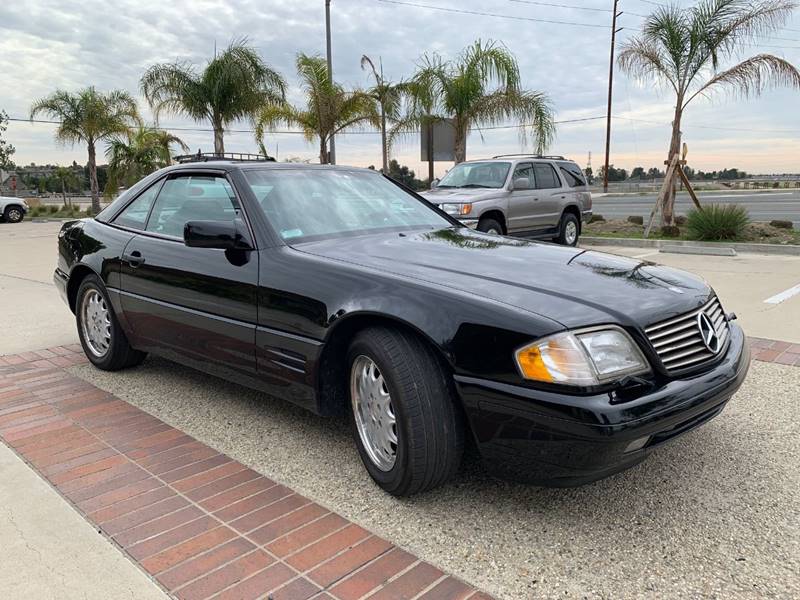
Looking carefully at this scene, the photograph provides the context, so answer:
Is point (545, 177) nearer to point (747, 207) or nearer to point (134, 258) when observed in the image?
point (134, 258)

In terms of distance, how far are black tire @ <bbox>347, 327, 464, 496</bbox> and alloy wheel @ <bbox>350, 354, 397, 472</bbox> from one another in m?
0.10

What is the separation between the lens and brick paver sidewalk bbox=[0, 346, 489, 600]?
217cm

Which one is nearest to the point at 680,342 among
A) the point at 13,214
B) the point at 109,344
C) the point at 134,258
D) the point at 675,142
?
the point at 134,258

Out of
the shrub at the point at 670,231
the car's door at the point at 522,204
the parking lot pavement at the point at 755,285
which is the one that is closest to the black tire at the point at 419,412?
the parking lot pavement at the point at 755,285

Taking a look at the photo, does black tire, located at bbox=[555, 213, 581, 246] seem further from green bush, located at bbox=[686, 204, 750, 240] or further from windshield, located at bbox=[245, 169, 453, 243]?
windshield, located at bbox=[245, 169, 453, 243]

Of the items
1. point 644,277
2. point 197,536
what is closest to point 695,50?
point 644,277

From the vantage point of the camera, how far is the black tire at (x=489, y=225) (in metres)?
10.1

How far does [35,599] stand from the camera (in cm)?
213

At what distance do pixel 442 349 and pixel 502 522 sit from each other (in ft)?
2.45

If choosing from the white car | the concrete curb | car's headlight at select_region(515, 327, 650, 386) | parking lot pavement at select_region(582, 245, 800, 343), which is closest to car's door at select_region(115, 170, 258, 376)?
car's headlight at select_region(515, 327, 650, 386)

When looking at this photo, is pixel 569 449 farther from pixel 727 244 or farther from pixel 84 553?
pixel 727 244

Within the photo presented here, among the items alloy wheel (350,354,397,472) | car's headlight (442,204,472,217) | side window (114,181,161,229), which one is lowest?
alloy wheel (350,354,397,472)

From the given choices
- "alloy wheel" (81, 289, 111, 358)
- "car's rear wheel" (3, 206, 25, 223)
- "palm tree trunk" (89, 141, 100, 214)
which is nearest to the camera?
"alloy wheel" (81, 289, 111, 358)

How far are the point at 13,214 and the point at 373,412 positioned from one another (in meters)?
29.0
